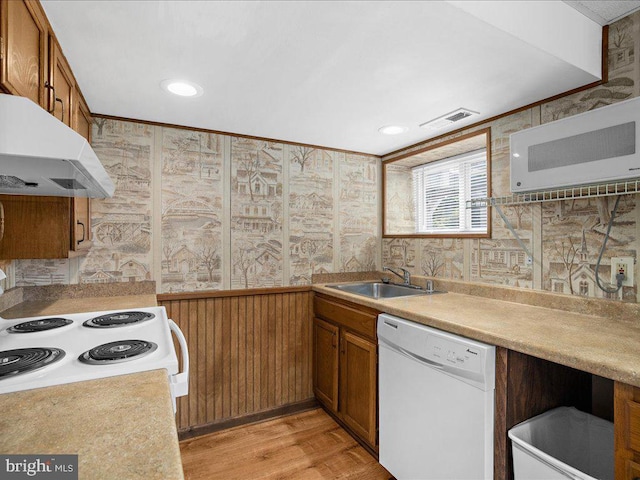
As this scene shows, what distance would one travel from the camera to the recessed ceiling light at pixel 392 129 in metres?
2.46

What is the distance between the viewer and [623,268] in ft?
5.42

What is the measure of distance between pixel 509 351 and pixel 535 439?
1.28 feet

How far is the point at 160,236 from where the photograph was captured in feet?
7.86

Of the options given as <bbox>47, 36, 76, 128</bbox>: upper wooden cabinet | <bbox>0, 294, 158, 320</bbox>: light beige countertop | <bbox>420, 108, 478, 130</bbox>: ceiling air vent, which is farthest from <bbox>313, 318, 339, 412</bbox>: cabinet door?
<bbox>47, 36, 76, 128</bbox>: upper wooden cabinet

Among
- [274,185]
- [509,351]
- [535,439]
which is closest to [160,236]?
[274,185]

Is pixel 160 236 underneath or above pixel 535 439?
above

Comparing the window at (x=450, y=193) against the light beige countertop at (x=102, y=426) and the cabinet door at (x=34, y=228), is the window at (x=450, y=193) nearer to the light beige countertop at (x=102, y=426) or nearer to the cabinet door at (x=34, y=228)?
the light beige countertop at (x=102, y=426)

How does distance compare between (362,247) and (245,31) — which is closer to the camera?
(245,31)

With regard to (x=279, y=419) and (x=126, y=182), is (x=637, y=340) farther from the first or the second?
(x=126, y=182)

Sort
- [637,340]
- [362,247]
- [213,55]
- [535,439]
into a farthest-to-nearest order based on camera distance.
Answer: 1. [362,247]
2. [213,55]
3. [535,439]
4. [637,340]

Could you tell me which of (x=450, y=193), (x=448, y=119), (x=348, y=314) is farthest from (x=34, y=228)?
(x=450, y=193)

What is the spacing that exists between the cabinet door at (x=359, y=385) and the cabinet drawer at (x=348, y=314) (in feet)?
0.22

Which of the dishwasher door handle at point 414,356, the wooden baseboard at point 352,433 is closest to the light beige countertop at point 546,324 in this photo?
the dishwasher door handle at point 414,356

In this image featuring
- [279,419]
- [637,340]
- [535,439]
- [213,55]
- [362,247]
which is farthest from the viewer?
[362,247]
